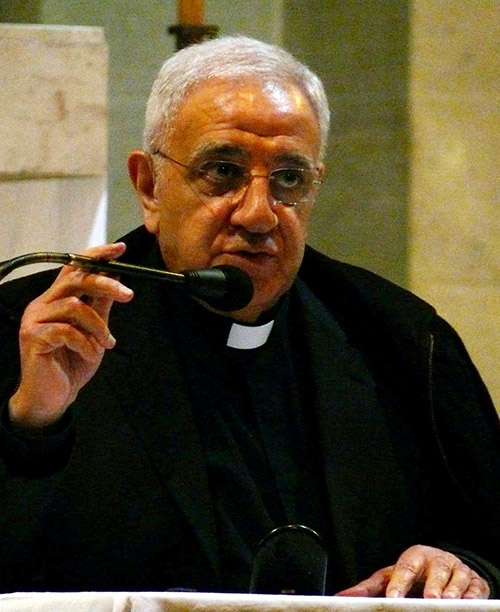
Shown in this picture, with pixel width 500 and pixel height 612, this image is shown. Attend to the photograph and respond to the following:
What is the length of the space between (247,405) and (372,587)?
621 mm

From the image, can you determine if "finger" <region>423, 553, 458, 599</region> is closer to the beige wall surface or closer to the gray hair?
the gray hair

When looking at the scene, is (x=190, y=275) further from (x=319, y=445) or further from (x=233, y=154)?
(x=319, y=445)

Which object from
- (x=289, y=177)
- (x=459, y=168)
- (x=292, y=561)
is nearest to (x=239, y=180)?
(x=289, y=177)

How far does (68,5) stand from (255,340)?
1657 mm

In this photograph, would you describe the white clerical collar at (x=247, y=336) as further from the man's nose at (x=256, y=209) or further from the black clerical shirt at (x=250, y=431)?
the man's nose at (x=256, y=209)

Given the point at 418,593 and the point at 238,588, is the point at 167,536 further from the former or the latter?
the point at 418,593

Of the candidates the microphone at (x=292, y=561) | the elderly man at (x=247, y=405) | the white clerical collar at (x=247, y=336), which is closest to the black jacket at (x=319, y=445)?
the elderly man at (x=247, y=405)

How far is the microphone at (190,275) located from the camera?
5.25ft

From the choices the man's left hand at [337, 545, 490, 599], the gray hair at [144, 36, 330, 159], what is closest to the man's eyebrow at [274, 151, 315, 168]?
the gray hair at [144, 36, 330, 159]

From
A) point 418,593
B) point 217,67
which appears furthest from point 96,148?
point 418,593

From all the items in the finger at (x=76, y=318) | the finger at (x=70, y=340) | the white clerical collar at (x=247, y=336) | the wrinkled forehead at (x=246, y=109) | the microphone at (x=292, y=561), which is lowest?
the white clerical collar at (x=247, y=336)

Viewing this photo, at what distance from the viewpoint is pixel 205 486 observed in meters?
2.29

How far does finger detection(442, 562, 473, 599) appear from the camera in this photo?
1991mm

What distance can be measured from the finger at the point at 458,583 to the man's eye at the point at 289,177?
819 mm
